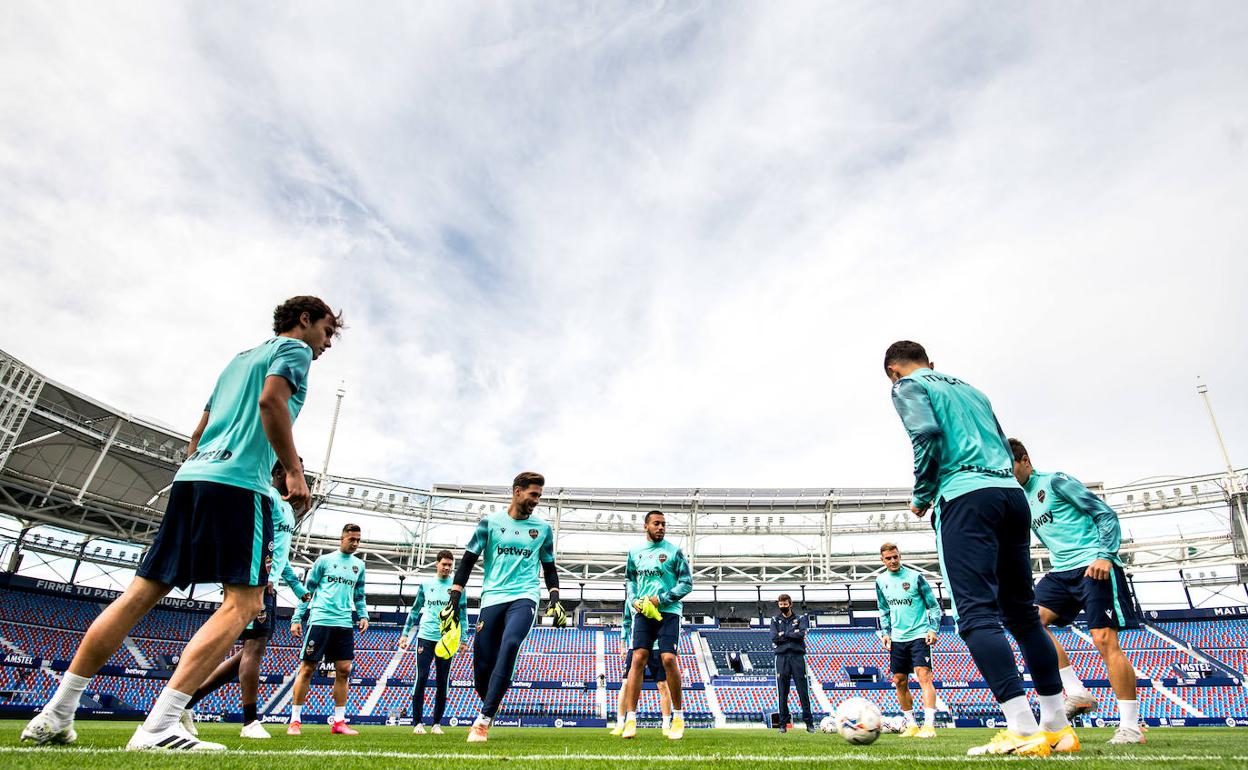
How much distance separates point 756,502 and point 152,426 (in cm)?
2649

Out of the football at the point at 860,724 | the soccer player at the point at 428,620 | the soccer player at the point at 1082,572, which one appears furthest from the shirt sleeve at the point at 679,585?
the soccer player at the point at 1082,572

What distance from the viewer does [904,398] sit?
4.15 m

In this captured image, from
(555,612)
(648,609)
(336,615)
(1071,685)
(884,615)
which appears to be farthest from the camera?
(884,615)

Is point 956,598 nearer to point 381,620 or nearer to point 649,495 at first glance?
point 649,495

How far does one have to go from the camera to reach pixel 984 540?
148 inches

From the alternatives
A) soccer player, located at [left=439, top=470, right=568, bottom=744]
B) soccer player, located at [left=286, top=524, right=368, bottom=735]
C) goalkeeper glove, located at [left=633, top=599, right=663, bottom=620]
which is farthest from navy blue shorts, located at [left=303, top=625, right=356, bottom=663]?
goalkeeper glove, located at [left=633, top=599, right=663, bottom=620]

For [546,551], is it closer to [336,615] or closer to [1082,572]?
[336,615]

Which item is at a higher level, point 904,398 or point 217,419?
point 904,398

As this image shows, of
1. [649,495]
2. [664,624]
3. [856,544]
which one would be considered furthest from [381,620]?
[664,624]

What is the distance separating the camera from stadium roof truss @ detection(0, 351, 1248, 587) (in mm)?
25688

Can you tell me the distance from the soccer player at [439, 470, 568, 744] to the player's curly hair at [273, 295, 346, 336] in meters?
3.02

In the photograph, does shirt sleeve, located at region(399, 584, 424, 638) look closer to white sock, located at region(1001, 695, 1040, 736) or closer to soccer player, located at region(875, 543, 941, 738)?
soccer player, located at region(875, 543, 941, 738)

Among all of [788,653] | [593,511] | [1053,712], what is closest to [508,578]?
[1053,712]

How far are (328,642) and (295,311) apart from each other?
21.7ft
